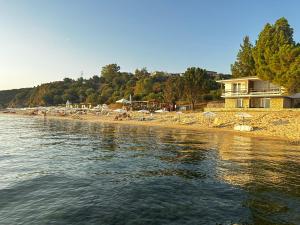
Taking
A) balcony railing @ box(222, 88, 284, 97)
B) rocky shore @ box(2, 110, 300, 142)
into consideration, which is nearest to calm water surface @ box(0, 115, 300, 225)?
rocky shore @ box(2, 110, 300, 142)

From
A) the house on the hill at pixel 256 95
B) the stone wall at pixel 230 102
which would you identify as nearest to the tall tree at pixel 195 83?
the house on the hill at pixel 256 95

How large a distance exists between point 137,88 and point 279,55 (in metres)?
72.4

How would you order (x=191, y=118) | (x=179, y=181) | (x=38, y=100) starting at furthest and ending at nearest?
(x=38, y=100) → (x=191, y=118) → (x=179, y=181)

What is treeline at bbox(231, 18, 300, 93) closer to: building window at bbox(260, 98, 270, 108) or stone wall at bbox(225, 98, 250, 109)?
building window at bbox(260, 98, 270, 108)

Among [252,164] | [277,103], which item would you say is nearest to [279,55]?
[277,103]

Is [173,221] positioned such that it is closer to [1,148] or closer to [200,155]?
[200,155]

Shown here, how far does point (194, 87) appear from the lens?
66.9 meters

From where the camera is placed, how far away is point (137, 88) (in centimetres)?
11119

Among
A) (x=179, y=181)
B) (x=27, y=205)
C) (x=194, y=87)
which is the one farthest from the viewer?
(x=194, y=87)

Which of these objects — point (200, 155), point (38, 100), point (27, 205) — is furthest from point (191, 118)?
point (38, 100)

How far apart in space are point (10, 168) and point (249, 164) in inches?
634

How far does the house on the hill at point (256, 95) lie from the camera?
51406 millimetres

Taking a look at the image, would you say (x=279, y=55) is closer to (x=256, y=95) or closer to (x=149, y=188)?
(x=256, y=95)

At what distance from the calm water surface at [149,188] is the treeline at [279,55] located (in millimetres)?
22505
